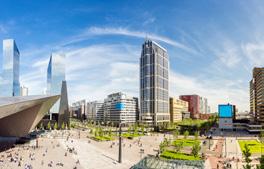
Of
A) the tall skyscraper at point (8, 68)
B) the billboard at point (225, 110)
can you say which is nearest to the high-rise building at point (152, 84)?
the billboard at point (225, 110)

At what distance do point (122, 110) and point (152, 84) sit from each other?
24.6 meters

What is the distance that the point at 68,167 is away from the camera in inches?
1619

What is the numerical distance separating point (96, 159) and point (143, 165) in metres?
17.7

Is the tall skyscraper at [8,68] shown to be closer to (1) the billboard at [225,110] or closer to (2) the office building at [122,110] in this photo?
(2) the office building at [122,110]

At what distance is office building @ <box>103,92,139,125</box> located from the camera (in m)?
169

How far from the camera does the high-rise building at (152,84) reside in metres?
166

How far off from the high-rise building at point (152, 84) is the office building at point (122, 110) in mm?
9750

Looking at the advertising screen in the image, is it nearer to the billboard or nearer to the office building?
the billboard

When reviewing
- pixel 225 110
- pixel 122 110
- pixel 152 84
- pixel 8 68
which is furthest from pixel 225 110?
pixel 8 68

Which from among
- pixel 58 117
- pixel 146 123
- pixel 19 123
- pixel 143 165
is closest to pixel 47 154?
pixel 19 123

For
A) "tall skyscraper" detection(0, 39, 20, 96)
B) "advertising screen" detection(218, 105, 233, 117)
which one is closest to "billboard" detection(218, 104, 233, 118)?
"advertising screen" detection(218, 105, 233, 117)

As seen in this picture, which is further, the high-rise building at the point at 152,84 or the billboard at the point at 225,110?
the high-rise building at the point at 152,84

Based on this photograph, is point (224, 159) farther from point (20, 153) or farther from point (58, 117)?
point (58, 117)

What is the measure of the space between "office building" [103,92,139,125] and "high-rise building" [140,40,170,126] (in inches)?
384
